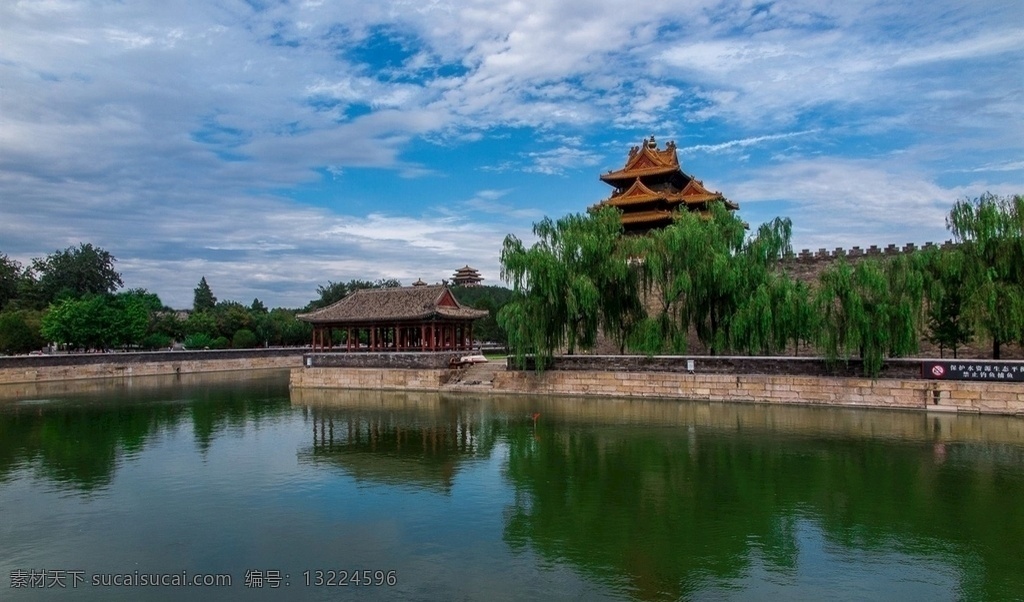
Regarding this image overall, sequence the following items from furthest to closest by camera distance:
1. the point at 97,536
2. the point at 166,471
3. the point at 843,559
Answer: the point at 166,471 < the point at 97,536 < the point at 843,559

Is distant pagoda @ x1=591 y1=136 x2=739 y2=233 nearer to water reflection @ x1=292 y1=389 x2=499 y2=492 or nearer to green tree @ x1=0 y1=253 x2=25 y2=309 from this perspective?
water reflection @ x1=292 y1=389 x2=499 y2=492

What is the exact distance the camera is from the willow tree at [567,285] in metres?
21.5

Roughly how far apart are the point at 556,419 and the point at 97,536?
420 inches

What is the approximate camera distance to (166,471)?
461 inches

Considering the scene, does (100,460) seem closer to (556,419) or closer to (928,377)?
(556,419)

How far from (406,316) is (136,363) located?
1575 centimetres

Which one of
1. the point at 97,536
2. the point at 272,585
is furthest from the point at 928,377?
the point at 97,536

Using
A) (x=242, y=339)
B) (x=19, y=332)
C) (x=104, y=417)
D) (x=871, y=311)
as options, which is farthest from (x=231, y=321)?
(x=871, y=311)

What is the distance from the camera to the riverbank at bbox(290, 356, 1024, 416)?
1636 cm

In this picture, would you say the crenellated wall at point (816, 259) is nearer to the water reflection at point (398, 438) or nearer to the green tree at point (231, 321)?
the water reflection at point (398, 438)

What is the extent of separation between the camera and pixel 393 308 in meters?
28.1

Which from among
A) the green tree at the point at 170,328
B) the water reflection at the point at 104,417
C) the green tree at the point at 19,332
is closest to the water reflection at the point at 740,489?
the water reflection at the point at 104,417

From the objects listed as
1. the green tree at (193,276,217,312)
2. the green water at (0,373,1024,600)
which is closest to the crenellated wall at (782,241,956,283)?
the green water at (0,373,1024,600)

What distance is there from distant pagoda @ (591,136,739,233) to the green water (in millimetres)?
13828
